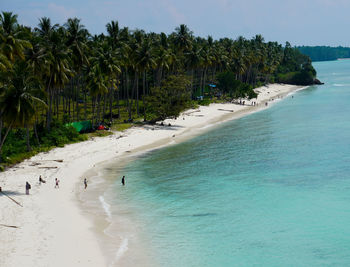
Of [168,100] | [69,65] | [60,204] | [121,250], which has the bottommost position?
[121,250]

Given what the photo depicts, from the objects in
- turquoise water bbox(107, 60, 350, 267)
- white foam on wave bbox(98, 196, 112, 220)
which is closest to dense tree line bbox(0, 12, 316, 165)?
white foam on wave bbox(98, 196, 112, 220)

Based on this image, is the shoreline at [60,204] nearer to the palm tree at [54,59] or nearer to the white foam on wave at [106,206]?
the white foam on wave at [106,206]

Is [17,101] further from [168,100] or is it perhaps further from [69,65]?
[168,100]

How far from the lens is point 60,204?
3931 cm

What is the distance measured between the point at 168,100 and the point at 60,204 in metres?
52.4

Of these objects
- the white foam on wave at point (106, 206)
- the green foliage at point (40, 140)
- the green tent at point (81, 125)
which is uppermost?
the green tent at point (81, 125)

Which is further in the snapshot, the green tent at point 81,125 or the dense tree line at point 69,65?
the green tent at point 81,125

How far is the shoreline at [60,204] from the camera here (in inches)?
1114

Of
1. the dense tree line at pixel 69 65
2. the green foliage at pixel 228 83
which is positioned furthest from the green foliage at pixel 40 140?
the green foliage at pixel 228 83

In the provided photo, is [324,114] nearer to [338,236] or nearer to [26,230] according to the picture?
[338,236]

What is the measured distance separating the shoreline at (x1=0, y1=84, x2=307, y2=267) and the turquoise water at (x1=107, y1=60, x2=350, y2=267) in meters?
4.69

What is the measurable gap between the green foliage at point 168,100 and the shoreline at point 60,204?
8315 mm

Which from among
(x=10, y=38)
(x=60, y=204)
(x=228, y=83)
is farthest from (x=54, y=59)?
(x=228, y=83)

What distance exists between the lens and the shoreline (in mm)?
28297
